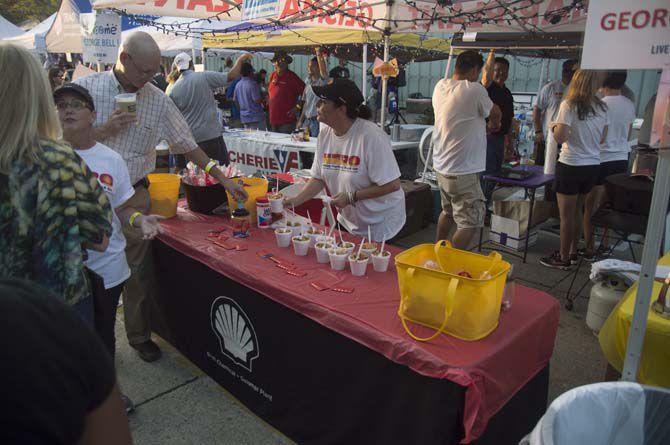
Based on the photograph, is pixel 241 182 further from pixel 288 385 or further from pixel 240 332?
pixel 288 385

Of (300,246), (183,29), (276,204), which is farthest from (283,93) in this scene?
(300,246)

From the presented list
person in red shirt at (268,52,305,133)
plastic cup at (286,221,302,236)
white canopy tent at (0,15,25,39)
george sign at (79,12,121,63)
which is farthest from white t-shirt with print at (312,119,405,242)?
white canopy tent at (0,15,25,39)

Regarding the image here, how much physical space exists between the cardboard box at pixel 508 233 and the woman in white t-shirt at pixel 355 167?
231 centimetres

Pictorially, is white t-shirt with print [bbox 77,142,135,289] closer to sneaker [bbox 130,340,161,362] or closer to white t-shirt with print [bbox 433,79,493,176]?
sneaker [bbox 130,340,161,362]

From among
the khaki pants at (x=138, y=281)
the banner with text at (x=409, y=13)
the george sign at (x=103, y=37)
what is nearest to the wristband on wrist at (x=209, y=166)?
the khaki pants at (x=138, y=281)

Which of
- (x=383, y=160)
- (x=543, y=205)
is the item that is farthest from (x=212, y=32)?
(x=383, y=160)

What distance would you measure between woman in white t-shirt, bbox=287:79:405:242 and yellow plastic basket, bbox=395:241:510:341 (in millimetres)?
1032

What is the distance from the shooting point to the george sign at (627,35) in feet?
4.75

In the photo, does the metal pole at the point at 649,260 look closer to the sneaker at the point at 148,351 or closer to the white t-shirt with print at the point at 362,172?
the white t-shirt with print at the point at 362,172

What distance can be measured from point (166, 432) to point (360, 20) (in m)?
4.44

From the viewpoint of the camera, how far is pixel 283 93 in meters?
8.66

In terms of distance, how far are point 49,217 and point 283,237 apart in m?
1.33

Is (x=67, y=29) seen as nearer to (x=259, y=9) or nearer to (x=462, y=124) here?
(x=259, y=9)

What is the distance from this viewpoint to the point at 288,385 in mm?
2225
